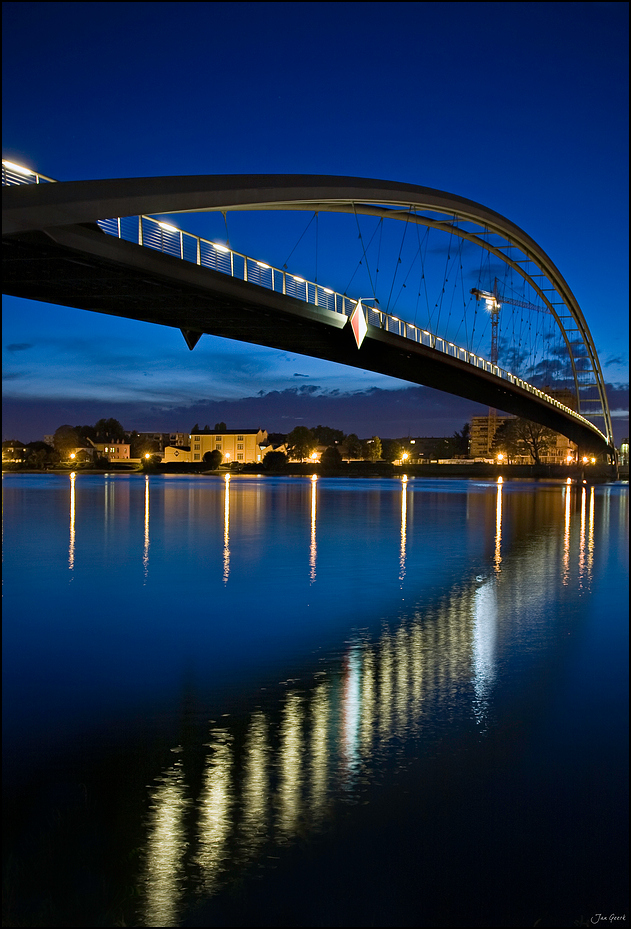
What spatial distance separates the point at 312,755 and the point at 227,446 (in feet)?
509

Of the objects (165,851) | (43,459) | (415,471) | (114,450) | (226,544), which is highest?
(114,450)

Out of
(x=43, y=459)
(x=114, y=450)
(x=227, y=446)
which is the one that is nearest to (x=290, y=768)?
(x=43, y=459)

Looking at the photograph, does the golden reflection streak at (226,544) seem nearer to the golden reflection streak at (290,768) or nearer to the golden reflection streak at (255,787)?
the golden reflection streak at (290,768)

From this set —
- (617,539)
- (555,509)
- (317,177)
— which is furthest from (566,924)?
(555,509)

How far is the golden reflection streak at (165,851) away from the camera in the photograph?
4.27m

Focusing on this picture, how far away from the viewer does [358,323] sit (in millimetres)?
26047

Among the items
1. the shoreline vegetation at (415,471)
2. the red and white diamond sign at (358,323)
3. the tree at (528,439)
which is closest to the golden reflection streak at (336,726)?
the red and white diamond sign at (358,323)

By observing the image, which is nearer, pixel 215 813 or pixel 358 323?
pixel 215 813

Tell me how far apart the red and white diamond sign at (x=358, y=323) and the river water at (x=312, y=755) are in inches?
525

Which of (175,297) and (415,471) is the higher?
(175,297)

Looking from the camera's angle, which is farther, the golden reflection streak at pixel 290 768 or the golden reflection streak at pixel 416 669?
the golden reflection streak at pixel 416 669

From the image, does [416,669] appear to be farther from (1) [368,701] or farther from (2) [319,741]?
(2) [319,741]

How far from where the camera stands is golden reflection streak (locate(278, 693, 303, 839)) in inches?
202

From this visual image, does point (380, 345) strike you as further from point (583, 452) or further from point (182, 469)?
point (182, 469)
